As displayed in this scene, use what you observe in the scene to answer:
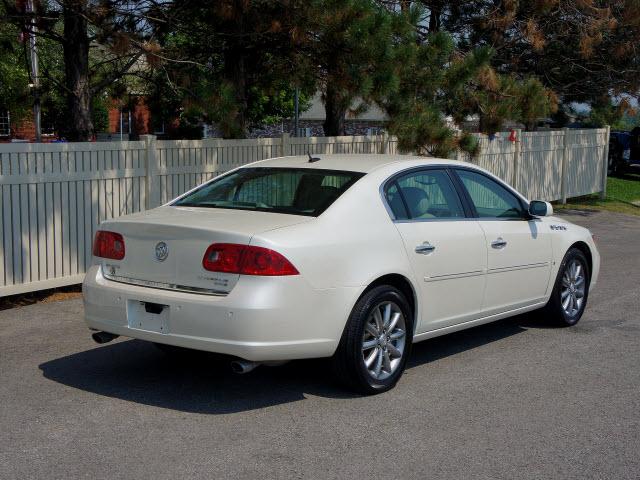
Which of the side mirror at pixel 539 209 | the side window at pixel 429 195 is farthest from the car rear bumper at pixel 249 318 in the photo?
the side mirror at pixel 539 209

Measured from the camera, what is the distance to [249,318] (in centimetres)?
517

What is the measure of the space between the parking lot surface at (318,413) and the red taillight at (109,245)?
90 cm

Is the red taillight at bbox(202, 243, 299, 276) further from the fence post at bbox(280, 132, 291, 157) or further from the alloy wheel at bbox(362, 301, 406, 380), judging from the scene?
the fence post at bbox(280, 132, 291, 157)

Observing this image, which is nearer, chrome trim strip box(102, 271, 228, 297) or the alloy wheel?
chrome trim strip box(102, 271, 228, 297)

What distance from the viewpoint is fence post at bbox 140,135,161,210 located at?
9758mm

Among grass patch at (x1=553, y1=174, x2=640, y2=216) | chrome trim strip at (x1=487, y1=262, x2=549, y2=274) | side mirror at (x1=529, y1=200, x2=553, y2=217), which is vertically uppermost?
side mirror at (x1=529, y1=200, x2=553, y2=217)

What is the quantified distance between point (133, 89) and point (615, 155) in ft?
69.9

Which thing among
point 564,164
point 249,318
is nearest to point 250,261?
point 249,318

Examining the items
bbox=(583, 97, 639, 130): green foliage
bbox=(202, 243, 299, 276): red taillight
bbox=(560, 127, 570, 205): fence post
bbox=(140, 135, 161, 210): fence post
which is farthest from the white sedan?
bbox=(583, 97, 639, 130): green foliage

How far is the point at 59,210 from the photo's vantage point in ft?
29.4

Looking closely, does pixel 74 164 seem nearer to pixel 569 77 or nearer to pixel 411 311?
pixel 411 311

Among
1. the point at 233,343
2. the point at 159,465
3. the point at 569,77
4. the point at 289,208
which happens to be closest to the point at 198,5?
the point at 289,208

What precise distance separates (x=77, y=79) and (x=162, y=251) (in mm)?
5950

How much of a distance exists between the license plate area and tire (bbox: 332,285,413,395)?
110cm
